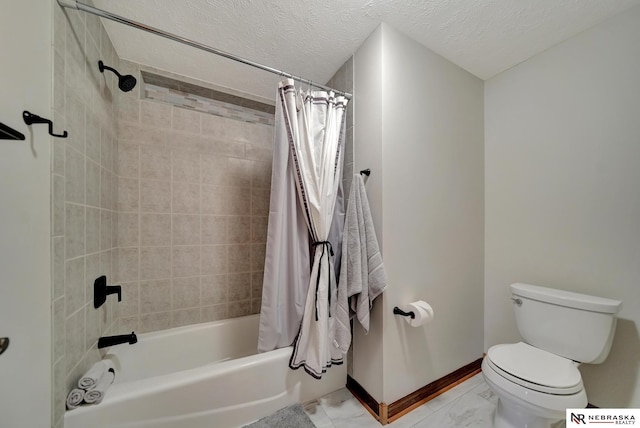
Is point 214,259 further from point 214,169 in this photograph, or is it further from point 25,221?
point 25,221

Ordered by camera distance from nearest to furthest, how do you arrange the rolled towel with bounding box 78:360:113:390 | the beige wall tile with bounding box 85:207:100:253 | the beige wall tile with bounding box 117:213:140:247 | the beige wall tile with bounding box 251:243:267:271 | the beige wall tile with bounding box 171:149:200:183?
the rolled towel with bounding box 78:360:113:390 < the beige wall tile with bounding box 85:207:100:253 < the beige wall tile with bounding box 117:213:140:247 < the beige wall tile with bounding box 171:149:200:183 < the beige wall tile with bounding box 251:243:267:271

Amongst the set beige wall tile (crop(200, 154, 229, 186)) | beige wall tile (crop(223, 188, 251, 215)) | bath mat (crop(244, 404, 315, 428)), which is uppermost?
beige wall tile (crop(200, 154, 229, 186))

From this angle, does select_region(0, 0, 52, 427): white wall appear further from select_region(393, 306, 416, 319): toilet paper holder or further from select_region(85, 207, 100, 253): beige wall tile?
select_region(393, 306, 416, 319): toilet paper holder

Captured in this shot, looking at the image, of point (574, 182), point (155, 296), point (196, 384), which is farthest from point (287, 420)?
point (574, 182)

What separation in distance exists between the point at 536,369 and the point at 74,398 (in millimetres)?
2060

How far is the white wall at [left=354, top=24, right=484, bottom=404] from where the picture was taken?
1.22 meters

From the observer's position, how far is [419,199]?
1.34 metres

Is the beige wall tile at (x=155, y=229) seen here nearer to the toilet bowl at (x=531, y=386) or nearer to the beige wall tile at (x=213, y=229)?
the beige wall tile at (x=213, y=229)

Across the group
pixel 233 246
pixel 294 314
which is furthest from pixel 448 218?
pixel 233 246

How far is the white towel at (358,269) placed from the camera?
1.18 meters

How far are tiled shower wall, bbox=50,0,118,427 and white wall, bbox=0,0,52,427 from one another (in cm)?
4

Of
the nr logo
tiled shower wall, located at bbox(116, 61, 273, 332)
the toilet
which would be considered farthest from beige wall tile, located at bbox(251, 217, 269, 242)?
the nr logo

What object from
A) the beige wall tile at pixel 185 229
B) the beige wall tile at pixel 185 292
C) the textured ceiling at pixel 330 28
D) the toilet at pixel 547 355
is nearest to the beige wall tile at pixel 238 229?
the beige wall tile at pixel 185 229

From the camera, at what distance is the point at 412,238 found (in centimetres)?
131
